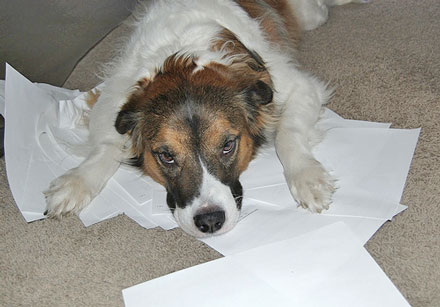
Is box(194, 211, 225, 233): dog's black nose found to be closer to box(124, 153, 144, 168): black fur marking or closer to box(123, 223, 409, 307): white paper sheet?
box(123, 223, 409, 307): white paper sheet

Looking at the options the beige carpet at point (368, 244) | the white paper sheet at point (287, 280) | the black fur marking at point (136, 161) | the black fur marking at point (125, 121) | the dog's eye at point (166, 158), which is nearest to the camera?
the white paper sheet at point (287, 280)

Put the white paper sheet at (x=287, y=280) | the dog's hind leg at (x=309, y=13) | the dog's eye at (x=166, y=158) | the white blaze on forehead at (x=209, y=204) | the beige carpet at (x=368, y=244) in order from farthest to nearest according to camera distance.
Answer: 1. the dog's hind leg at (x=309, y=13)
2. the dog's eye at (x=166, y=158)
3. the white blaze on forehead at (x=209, y=204)
4. the beige carpet at (x=368, y=244)
5. the white paper sheet at (x=287, y=280)

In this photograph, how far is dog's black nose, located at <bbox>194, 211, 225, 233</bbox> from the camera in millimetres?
2703

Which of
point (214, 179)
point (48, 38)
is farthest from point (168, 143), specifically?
point (48, 38)

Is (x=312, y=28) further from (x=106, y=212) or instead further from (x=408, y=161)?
(x=106, y=212)

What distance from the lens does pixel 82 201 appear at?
3047 mm

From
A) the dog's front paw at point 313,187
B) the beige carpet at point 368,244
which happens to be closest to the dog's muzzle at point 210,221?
the beige carpet at point 368,244

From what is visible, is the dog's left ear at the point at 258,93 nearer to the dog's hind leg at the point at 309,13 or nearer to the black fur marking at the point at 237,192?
the black fur marking at the point at 237,192

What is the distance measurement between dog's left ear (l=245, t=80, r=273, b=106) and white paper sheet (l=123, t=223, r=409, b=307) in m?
0.75

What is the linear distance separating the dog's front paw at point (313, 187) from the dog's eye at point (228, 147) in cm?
35

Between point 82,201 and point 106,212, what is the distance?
139mm

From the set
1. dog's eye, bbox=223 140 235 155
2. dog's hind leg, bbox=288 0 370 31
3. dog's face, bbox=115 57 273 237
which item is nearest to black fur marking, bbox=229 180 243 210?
dog's face, bbox=115 57 273 237

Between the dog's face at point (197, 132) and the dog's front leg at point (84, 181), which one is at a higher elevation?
the dog's face at point (197, 132)

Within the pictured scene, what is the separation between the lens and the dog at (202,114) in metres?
2.78
